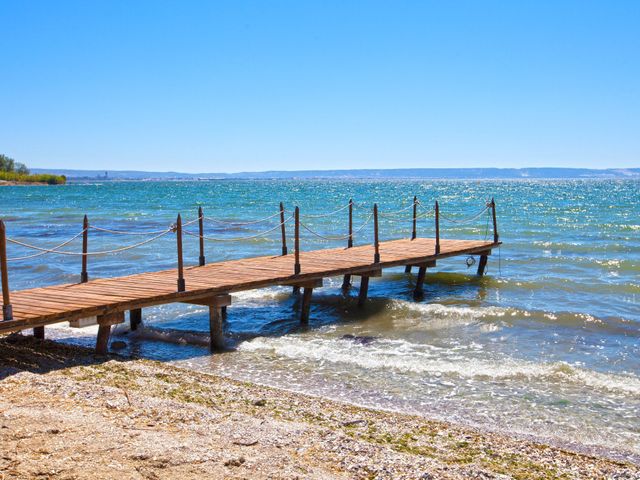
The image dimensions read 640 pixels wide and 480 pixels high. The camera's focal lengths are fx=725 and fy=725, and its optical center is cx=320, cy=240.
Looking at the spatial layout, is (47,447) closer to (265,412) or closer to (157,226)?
(265,412)

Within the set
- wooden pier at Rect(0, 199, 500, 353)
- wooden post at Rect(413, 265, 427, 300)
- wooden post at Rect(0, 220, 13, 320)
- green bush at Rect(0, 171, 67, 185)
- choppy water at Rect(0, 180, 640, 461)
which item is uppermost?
green bush at Rect(0, 171, 67, 185)

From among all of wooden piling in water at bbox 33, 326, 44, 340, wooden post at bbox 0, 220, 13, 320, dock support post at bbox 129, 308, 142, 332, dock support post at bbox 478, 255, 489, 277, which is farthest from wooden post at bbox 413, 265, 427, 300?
wooden post at bbox 0, 220, 13, 320

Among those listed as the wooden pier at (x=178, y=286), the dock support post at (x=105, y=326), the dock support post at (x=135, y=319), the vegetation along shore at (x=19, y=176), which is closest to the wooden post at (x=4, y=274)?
the wooden pier at (x=178, y=286)

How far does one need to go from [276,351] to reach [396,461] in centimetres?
603

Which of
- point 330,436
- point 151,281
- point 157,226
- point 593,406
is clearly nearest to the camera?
point 330,436

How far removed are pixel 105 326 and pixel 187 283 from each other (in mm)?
2189

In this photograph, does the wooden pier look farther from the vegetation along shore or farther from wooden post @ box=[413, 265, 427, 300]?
the vegetation along shore

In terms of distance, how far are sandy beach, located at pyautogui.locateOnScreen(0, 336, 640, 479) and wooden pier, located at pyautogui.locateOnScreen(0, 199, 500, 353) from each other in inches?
42.2

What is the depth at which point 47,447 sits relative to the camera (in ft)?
21.5

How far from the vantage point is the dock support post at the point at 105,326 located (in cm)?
1135

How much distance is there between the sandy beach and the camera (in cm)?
641

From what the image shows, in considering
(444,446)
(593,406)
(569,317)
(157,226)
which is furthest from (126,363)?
(157,226)

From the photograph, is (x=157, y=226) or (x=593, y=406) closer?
(x=593, y=406)

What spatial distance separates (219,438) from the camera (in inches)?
285
